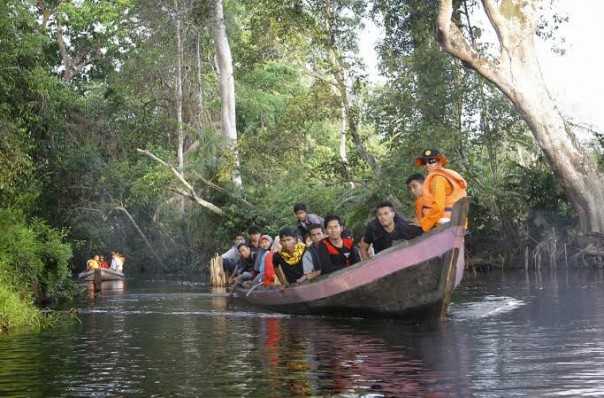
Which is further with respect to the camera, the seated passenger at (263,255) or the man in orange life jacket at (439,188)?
the seated passenger at (263,255)

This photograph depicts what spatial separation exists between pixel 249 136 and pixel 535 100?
10763 millimetres

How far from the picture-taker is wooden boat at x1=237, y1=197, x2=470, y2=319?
37.9 feet

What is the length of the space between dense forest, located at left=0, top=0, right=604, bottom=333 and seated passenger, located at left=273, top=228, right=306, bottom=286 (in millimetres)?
3527

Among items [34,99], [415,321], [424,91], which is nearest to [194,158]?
[424,91]

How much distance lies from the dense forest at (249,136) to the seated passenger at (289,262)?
3.53 meters

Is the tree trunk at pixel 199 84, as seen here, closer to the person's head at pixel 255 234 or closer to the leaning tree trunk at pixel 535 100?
the leaning tree trunk at pixel 535 100

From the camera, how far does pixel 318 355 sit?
941cm

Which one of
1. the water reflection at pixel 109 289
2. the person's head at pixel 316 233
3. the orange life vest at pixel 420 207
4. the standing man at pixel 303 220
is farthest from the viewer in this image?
the water reflection at pixel 109 289

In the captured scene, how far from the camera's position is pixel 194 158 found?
34188 mm

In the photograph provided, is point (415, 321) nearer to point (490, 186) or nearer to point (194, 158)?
point (490, 186)

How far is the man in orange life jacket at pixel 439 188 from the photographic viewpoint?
39.7 feet

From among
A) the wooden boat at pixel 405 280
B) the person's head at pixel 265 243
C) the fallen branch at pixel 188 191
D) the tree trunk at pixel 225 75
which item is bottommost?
the wooden boat at pixel 405 280

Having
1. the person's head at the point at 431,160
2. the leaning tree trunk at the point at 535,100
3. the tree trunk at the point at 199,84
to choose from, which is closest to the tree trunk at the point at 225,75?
the tree trunk at the point at 199,84

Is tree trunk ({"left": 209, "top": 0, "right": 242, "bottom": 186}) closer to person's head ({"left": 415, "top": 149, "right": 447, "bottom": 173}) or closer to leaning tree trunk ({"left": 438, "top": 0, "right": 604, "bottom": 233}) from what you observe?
leaning tree trunk ({"left": 438, "top": 0, "right": 604, "bottom": 233})
